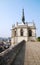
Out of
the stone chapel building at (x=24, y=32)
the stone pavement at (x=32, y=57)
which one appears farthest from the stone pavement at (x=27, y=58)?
the stone chapel building at (x=24, y=32)

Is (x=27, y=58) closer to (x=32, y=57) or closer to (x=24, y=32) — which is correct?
(x=32, y=57)

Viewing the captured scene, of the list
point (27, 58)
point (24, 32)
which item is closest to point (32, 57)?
point (27, 58)

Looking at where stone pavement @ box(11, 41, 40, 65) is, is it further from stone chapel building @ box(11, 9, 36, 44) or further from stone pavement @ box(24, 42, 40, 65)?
stone chapel building @ box(11, 9, 36, 44)

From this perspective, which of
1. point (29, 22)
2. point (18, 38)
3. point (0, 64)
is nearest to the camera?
point (0, 64)

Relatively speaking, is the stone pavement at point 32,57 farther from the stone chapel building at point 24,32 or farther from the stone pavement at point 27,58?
the stone chapel building at point 24,32

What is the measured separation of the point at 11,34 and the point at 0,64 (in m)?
87.4

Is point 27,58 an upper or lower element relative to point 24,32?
lower

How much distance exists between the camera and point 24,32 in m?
86.8

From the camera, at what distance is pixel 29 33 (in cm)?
8875

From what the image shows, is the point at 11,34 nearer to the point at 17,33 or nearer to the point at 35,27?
the point at 17,33

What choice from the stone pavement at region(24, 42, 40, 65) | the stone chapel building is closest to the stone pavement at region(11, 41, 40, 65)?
the stone pavement at region(24, 42, 40, 65)

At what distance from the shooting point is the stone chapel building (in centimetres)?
8551

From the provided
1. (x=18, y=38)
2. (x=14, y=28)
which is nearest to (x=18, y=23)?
(x=14, y=28)

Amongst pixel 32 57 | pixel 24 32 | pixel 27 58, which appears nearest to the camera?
pixel 27 58
